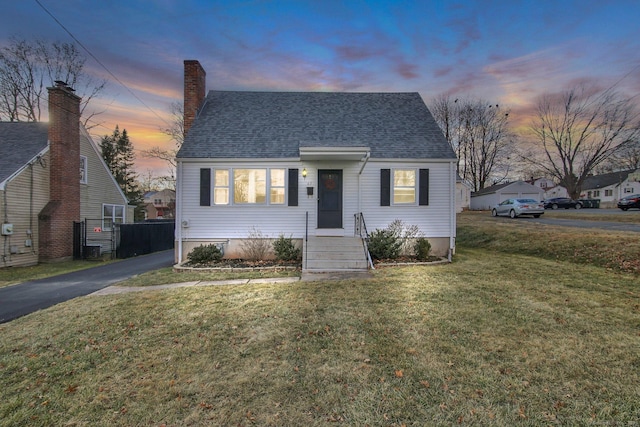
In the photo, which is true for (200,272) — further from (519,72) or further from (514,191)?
(514,191)

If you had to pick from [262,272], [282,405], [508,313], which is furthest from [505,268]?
[282,405]

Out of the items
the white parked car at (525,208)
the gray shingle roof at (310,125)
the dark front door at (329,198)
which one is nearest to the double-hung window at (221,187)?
the gray shingle roof at (310,125)

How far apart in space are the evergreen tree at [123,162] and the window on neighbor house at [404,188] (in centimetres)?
3518

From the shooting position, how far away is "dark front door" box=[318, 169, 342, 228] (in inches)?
416

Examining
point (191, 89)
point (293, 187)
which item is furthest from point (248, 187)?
point (191, 89)

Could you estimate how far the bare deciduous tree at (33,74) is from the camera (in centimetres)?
1983

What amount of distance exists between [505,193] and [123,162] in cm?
4727

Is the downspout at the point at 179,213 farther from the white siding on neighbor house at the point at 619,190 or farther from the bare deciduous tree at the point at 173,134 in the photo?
the white siding on neighbor house at the point at 619,190

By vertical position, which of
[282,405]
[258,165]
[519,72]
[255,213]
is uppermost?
[519,72]

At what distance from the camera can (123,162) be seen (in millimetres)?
38438

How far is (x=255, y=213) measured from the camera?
10.3 meters

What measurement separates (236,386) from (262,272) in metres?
5.45

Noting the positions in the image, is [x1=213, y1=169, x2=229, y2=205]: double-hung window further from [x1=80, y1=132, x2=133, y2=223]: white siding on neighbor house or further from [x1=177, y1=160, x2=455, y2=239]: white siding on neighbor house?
[x1=80, y1=132, x2=133, y2=223]: white siding on neighbor house

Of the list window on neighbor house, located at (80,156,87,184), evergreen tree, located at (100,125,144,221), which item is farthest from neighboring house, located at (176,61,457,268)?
evergreen tree, located at (100,125,144,221)
